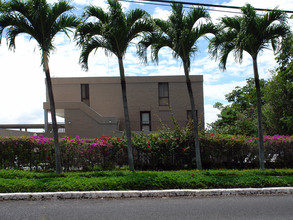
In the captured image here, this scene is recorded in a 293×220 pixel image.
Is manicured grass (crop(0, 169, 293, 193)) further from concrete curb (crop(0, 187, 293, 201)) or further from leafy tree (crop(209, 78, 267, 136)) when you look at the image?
leafy tree (crop(209, 78, 267, 136))

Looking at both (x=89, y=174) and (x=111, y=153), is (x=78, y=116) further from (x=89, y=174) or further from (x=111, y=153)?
(x=89, y=174)

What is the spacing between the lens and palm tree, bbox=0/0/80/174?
374 inches

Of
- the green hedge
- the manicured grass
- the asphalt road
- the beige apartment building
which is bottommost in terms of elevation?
the asphalt road

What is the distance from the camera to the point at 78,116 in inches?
776

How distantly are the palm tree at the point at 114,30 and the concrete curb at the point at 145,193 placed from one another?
2561 mm

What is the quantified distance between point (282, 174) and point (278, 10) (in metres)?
5.80

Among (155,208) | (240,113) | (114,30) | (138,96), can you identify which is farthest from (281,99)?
(155,208)

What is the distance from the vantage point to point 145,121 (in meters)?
22.9

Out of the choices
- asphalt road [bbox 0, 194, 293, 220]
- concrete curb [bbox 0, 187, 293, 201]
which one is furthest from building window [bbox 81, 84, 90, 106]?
asphalt road [bbox 0, 194, 293, 220]

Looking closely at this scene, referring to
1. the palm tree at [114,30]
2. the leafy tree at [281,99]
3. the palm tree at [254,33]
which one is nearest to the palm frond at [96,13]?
the palm tree at [114,30]

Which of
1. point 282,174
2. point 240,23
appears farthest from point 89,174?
point 240,23

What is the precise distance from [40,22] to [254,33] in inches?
294

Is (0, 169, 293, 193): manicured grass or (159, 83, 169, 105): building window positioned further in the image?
(159, 83, 169, 105): building window

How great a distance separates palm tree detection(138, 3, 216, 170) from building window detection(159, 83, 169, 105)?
12.0 m
